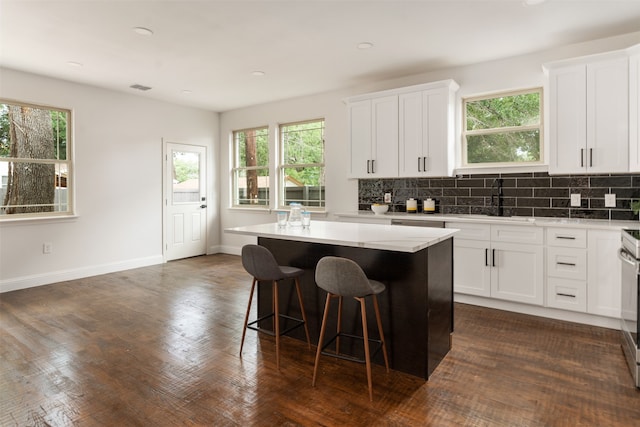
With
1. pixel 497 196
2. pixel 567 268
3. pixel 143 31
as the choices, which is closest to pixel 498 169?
pixel 497 196

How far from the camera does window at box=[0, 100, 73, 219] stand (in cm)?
478

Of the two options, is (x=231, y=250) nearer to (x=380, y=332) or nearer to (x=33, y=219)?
(x=33, y=219)

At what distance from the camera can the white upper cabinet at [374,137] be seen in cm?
480

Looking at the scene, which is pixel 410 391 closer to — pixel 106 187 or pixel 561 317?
pixel 561 317

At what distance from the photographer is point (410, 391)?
2355mm

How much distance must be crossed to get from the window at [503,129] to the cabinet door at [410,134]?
588 millimetres

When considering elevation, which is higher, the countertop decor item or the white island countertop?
the countertop decor item

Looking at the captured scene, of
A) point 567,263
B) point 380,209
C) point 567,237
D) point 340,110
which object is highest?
point 340,110

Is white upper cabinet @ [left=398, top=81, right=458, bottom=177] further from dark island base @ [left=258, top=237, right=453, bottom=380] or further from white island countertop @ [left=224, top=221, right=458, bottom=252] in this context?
dark island base @ [left=258, top=237, right=453, bottom=380]

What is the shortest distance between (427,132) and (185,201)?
4.42 meters

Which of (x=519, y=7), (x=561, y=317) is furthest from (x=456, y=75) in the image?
(x=561, y=317)

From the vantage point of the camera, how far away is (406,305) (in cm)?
254

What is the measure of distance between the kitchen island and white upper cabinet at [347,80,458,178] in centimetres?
189

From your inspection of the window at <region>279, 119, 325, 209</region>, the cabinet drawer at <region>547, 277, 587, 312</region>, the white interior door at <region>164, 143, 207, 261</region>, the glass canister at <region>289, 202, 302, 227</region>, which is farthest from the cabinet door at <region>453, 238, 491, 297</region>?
the white interior door at <region>164, 143, 207, 261</region>
